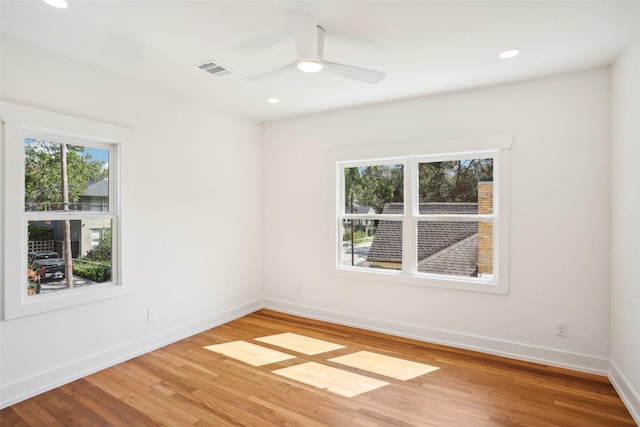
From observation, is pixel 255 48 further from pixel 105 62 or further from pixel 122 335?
pixel 122 335

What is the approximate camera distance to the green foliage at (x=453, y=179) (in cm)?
350

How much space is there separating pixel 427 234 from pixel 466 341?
1176 mm

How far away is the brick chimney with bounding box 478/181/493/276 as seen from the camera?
135 inches

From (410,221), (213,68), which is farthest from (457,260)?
(213,68)

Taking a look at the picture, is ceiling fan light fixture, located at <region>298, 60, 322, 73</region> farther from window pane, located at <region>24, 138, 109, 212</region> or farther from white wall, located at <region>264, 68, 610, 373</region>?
window pane, located at <region>24, 138, 109, 212</region>

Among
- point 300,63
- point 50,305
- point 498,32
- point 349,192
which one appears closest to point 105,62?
point 300,63

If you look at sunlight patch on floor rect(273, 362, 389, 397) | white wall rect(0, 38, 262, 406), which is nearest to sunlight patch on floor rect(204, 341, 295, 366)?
sunlight patch on floor rect(273, 362, 389, 397)

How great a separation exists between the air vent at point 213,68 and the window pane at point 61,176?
1225mm

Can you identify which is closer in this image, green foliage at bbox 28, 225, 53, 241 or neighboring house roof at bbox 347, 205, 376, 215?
green foliage at bbox 28, 225, 53, 241

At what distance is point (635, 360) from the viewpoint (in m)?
2.35

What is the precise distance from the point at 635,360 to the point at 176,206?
13.8 ft

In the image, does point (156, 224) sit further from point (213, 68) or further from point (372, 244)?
point (372, 244)

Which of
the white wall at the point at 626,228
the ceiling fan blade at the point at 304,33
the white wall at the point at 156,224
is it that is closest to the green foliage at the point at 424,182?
the white wall at the point at 626,228

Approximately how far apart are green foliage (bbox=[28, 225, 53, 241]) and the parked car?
120mm
